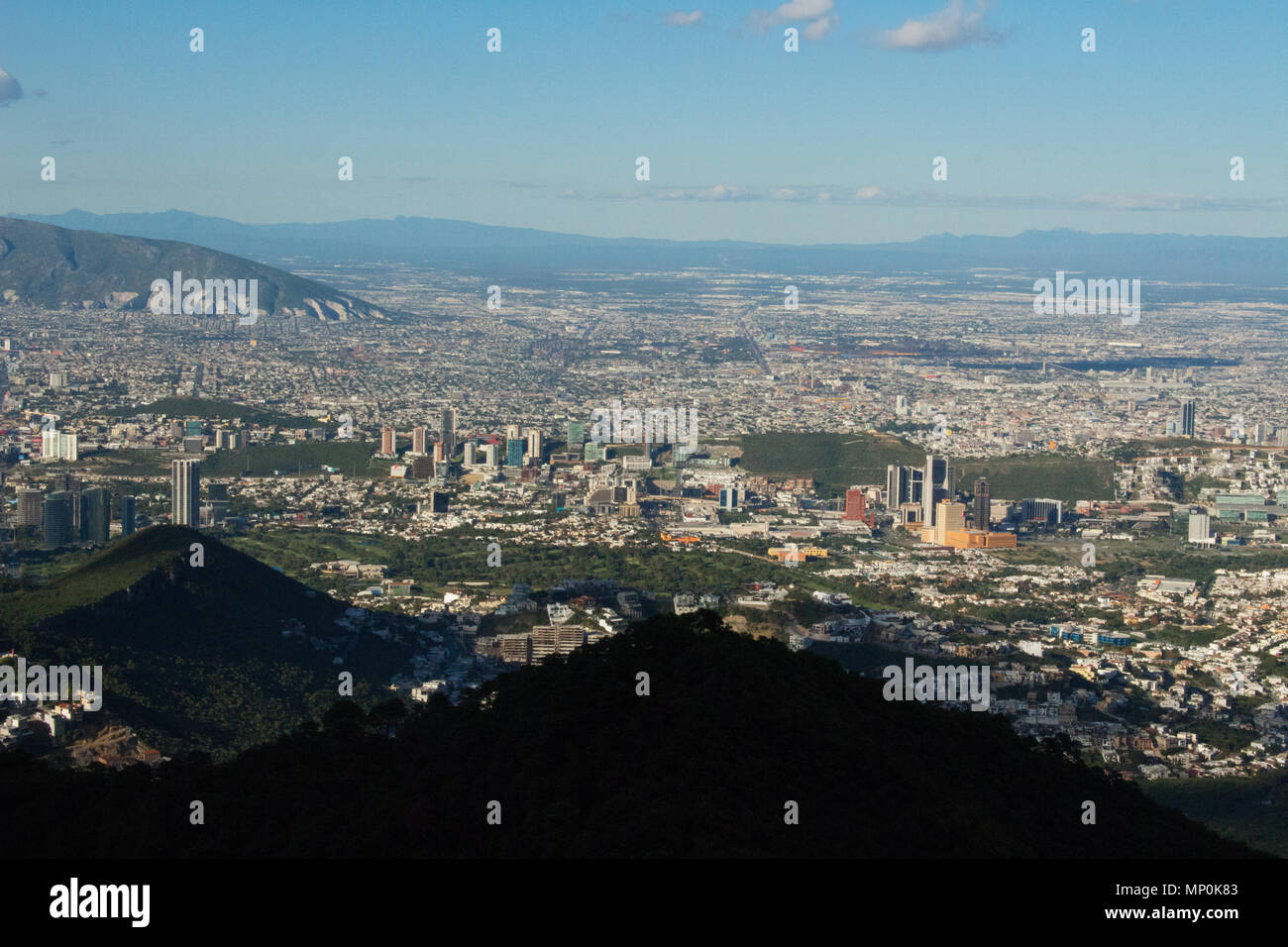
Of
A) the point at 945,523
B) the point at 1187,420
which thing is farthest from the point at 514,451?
the point at 1187,420

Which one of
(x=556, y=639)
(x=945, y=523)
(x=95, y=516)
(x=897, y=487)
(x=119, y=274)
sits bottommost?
(x=556, y=639)

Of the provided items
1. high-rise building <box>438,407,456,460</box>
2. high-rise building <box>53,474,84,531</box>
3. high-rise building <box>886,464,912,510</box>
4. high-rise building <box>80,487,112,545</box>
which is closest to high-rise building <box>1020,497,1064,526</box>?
high-rise building <box>886,464,912,510</box>

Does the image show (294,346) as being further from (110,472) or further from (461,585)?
(461,585)

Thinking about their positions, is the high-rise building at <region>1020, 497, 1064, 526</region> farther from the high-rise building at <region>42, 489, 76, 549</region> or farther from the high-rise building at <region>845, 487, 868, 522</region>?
the high-rise building at <region>42, 489, 76, 549</region>

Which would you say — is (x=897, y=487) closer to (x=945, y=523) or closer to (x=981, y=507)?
(x=981, y=507)

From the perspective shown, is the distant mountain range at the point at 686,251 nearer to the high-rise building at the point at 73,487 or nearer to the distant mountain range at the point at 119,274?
the distant mountain range at the point at 119,274

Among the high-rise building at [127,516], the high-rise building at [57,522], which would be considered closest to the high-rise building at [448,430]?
the high-rise building at [127,516]

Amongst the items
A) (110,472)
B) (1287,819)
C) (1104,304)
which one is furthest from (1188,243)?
(1287,819)
